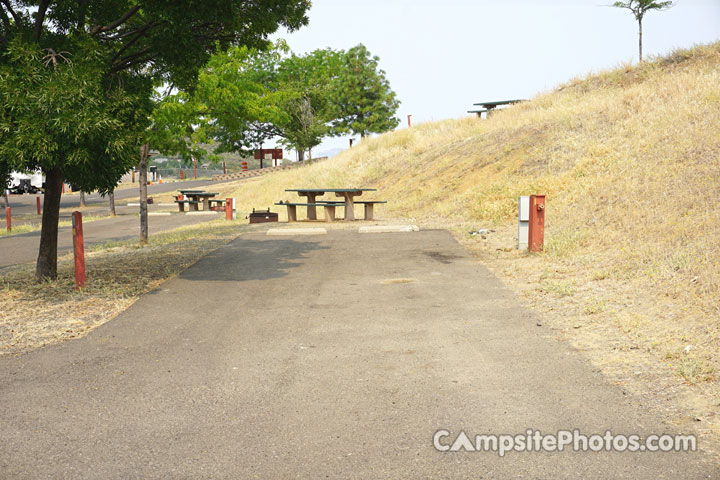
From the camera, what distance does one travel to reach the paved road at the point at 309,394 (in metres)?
3.68

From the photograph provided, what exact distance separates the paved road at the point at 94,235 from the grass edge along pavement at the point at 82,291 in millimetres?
1671

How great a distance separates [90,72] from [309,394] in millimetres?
5998

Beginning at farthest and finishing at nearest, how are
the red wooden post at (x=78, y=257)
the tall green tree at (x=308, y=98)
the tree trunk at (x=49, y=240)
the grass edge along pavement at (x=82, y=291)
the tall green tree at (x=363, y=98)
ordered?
the tall green tree at (x=363, y=98), the tall green tree at (x=308, y=98), the tree trunk at (x=49, y=240), the red wooden post at (x=78, y=257), the grass edge along pavement at (x=82, y=291)

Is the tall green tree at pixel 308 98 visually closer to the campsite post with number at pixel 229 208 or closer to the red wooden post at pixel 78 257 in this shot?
the campsite post with number at pixel 229 208

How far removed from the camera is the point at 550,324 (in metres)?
6.85

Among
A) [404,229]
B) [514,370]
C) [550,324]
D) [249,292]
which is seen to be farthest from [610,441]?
[404,229]

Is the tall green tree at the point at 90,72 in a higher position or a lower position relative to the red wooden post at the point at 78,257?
higher

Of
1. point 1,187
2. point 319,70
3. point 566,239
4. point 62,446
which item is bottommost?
point 62,446

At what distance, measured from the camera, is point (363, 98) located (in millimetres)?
66250

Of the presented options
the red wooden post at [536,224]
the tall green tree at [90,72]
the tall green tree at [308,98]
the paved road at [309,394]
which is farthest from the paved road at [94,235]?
the tall green tree at [308,98]

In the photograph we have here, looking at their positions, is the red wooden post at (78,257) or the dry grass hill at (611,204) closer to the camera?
the dry grass hill at (611,204)

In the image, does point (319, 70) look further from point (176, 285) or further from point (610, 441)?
point (610, 441)

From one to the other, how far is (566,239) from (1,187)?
9.81 m

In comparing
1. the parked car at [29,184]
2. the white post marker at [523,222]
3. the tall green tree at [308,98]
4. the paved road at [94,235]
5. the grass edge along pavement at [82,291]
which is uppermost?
the tall green tree at [308,98]
